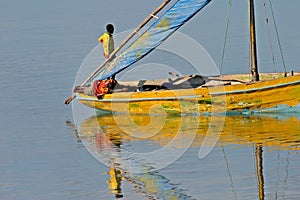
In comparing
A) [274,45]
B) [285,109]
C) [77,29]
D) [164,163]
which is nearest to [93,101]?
[285,109]

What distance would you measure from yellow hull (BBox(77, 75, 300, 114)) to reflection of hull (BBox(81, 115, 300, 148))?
0.53ft

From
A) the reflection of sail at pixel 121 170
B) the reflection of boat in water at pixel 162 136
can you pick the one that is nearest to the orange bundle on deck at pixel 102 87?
the reflection of boat in water at pixel 162 136

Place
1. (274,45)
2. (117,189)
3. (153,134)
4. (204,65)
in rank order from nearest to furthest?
(117,189) → (153,134) → (204,65) → (274,45)

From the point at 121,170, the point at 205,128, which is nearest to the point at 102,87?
the point at 205,128

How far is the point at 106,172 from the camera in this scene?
14461 mm

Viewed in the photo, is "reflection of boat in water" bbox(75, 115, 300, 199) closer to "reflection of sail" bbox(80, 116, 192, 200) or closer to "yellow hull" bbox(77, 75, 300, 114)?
"reflection of sail" bbox(80, 116, 192, 200)

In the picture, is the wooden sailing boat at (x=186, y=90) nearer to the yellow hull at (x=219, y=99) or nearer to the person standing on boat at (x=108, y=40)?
the yellow hull at (x=219, y=99)

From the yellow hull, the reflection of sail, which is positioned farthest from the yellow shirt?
the reflection of sail

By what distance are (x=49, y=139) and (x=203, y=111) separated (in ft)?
9.50

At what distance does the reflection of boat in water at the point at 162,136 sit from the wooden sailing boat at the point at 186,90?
0.21m

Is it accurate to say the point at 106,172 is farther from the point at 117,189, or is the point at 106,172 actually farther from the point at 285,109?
the point at 285,109

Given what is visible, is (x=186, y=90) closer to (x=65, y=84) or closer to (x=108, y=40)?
(x=108, y=40)

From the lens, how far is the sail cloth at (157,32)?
1884 centimetres

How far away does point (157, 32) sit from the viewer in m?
19.2
